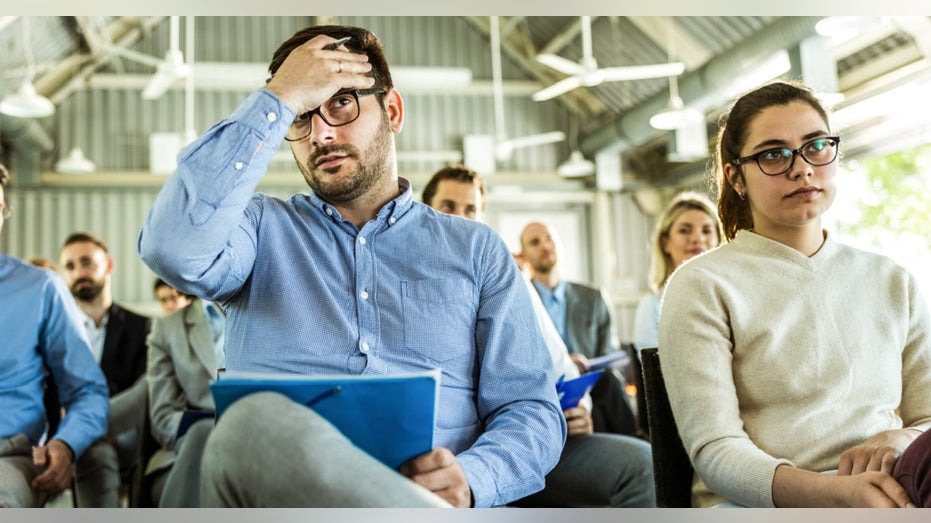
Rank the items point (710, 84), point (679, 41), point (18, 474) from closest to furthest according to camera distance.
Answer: point (18, 474), point (710, 84), point (679, 41)

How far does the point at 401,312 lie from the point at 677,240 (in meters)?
2.21

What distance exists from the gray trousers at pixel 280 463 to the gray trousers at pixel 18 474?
1.13 m

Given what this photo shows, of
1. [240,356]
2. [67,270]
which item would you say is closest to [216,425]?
[240,356]

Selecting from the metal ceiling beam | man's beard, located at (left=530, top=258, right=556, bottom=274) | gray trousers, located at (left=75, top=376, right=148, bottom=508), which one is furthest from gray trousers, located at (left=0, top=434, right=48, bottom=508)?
the metal ceiling beam

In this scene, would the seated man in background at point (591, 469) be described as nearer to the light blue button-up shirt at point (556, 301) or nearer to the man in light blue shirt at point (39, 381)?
the man in light blue shirt at point (39, 381)

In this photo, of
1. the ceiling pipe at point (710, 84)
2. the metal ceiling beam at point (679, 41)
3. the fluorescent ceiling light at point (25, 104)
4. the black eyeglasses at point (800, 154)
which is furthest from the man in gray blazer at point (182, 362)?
the metal ceiling beam at point (679, 41)

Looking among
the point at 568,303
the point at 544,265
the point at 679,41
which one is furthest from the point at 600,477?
the point at 679,41

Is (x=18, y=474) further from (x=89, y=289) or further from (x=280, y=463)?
(x=89, y=289)

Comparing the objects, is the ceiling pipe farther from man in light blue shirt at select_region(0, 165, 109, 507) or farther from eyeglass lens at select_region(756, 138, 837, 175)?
man in light blue shirt at select_region(0, 165, 109, 507)

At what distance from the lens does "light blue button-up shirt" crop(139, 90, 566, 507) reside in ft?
4.53

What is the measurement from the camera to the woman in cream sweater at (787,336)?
1438mm

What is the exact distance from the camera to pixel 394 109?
1597 millimetres

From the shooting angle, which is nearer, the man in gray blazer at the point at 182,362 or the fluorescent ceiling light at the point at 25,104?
the man in gray blazer at the point at 182,362

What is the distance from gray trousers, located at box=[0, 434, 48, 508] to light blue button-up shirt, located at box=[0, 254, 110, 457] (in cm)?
3
